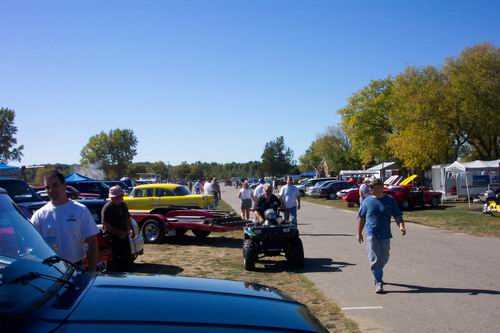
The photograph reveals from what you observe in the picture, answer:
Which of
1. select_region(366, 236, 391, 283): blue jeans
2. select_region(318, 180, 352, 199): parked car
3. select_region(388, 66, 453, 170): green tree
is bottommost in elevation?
select_region(366, 236, 391, 283): blue jeans

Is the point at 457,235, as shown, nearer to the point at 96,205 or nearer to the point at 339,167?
the point at 96,205

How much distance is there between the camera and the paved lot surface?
21.1ft

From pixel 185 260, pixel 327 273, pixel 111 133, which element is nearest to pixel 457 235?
pixel 327 273

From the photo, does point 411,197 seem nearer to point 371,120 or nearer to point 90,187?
point 90,187

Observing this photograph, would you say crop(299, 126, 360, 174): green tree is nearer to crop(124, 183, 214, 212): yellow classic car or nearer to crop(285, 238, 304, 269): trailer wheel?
crop(124, 183, 214, 212): yellow classic car

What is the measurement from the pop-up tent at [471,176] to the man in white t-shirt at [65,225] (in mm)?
28565

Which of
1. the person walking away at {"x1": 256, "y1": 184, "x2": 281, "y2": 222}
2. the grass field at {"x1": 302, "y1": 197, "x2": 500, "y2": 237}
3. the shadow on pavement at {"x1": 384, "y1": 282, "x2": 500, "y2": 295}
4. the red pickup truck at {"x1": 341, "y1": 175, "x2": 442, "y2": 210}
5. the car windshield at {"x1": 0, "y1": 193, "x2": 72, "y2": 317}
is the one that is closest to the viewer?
the car windshield at {"x1": 0, "y1": 193, "x2": 72, "y2": 317}

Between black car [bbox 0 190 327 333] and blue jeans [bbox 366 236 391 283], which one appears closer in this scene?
black car [bbox 0 190 327 333]

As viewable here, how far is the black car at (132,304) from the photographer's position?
1984 millimetres

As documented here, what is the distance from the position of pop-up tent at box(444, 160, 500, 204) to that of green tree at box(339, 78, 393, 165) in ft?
89.1

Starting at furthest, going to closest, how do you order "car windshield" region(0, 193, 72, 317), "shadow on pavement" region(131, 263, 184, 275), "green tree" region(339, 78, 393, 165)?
"green tree" region(339, 78, 393, 165) → "shadow on pavement" region(131, 263, 184, 275) → "car windshield" region(0, 193, 72, 317)

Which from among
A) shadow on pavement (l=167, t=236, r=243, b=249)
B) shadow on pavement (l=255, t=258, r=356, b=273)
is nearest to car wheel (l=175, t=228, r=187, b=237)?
shadow on pavement (l=167, t=236, r=243, b=249)

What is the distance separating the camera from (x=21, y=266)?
2.48 metres

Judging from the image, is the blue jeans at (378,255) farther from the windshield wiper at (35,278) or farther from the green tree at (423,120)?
the green tree at (423,120)
